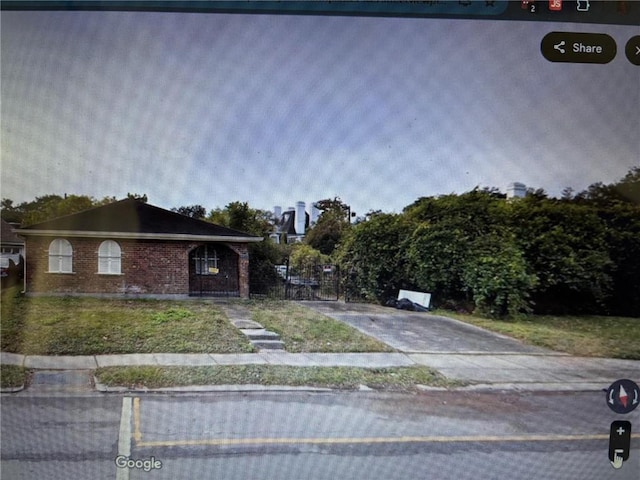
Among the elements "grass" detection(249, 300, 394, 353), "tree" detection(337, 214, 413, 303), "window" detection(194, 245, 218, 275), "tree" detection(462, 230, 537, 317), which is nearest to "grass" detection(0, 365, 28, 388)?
"window" detection(194, 245, 218, 275)

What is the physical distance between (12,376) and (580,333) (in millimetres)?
2094

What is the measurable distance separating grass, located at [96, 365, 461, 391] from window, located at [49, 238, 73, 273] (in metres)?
0.39

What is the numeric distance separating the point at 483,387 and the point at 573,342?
392mm

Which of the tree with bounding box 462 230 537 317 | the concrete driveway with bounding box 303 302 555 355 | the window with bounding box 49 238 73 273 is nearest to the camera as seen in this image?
the window with bounding box 49 238 73 273

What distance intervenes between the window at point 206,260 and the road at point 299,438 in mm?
461

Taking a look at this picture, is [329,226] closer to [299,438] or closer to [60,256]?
[299,438]

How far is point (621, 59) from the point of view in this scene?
166 cm

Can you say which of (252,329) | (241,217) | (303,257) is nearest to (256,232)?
(241,217)

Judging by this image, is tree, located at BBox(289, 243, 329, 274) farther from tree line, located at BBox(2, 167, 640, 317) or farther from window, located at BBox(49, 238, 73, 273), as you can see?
window, located at BBox(49, 238, 73, 273)

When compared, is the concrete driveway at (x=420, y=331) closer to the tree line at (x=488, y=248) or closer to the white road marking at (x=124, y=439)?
the tree line at (x=488, y=248)

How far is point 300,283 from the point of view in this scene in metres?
1.84

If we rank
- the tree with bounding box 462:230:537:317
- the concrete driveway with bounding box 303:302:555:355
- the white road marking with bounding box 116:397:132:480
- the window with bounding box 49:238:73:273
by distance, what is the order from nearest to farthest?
the white road marking with bounding box 116:397:132:480 → the window with bounding box 49:238:73:273 → the concrete driveway with bounding box 303:302:555:355 → the tree with bounding box 462:230:537:317

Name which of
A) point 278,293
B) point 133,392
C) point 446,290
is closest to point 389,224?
point 446,290

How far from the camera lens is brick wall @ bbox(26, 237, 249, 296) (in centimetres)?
164
